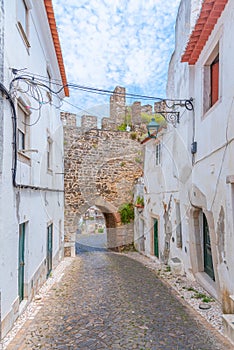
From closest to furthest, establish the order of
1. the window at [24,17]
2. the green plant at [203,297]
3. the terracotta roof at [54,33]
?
the window at [24,17]
the green plant at [203,297]
the terracotta roof at [54,33]

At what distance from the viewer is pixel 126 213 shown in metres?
14.9

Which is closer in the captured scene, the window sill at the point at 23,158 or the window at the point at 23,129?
the window sill at the point at 23,158

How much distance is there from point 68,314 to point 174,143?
564 cm

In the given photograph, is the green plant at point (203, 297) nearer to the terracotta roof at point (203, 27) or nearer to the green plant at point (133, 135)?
the terracotta roof at point (203, 27)

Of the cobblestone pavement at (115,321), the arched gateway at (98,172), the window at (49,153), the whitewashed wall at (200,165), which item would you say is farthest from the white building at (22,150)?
the arched gateway at (98,172)

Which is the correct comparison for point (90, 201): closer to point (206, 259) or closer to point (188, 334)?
point (206, 259)

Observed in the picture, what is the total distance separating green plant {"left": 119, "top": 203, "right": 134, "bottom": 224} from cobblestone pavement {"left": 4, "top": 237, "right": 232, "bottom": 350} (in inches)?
293

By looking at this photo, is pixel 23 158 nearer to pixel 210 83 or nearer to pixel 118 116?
pixel 210 83

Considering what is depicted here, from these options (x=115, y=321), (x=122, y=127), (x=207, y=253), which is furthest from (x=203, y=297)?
(x=122, y=127)

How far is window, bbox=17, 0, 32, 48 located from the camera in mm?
5211

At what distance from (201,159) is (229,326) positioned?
3.22 meters

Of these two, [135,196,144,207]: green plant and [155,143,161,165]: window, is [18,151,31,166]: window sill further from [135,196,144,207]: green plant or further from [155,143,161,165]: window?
[135,196,144,207]: green plant

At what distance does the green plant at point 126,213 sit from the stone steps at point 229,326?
35.1 ft

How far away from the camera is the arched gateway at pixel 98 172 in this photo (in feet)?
46.6
